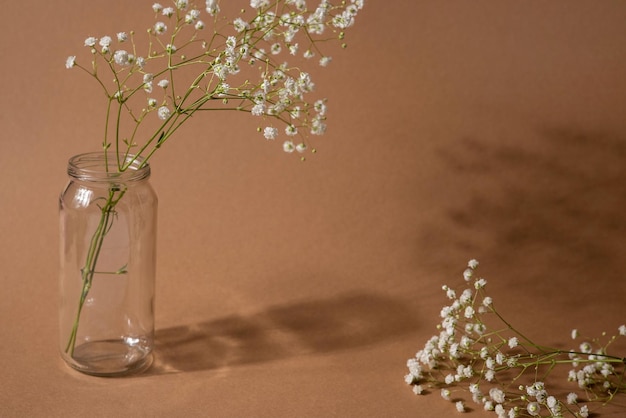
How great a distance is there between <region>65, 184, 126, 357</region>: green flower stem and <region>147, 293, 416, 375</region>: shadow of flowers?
0.21 metres

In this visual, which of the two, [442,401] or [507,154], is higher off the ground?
[507,154]

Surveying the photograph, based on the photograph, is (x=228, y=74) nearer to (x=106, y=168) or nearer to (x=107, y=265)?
(x=106, y=168)

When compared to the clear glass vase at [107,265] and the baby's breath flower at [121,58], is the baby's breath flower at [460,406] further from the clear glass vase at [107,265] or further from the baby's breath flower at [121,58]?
the baby's breath flower at [121,58]

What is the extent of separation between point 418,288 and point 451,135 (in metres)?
0.48

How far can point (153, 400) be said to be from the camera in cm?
190

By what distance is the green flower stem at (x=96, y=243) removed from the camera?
1909 millimetres

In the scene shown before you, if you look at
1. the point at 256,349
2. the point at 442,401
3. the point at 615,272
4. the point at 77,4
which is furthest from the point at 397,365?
the point at 77,4

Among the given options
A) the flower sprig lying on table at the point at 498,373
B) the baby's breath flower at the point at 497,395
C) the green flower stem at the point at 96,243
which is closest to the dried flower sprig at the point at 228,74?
the green flower stem at the point at 96,243

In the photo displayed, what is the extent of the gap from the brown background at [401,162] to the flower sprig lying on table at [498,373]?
0.37 meters

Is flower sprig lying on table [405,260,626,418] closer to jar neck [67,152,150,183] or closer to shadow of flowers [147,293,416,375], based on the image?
shadow of flowers [147,293,416,375]

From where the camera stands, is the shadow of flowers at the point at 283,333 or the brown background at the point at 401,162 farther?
the brown background at the point at 401,162

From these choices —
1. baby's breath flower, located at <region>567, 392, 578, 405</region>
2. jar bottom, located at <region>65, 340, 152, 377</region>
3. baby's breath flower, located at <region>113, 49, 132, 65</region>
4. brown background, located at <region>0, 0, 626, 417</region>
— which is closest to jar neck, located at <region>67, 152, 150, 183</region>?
baby's breath flower, located at <region>113, 49, 132, 65</region>

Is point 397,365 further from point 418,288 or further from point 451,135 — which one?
point 451,135

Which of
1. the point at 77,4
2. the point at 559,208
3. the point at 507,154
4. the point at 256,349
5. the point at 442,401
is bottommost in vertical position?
the point at 442,401
